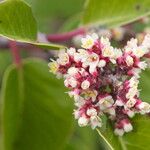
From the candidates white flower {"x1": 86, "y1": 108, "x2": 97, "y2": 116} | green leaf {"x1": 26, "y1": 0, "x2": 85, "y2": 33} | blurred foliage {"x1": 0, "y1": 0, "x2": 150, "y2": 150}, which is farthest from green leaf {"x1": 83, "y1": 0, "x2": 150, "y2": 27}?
green leaf {"x1": 26, "y1": 0, "x2": 85, "y2": 33}

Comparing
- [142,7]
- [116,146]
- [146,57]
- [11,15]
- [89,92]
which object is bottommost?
[116,146]

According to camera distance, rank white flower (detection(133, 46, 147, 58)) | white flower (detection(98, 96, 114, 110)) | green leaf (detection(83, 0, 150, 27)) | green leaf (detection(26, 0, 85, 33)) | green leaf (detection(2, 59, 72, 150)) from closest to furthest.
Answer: white flower (detection(98, 96, 114, 110)) < white flower (detection(133, 46, 147, 58)) < green leaf (detection(83, 0, 150, 27)) < green leaf (detection(2, 59, 72, 150)) < green leaf (detection(26, 0, 85, 33))

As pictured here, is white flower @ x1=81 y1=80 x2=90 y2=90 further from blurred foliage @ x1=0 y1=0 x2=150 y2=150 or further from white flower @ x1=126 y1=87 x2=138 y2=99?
blurred foliage @ x1=0 y1=0 x2=150 y2=150

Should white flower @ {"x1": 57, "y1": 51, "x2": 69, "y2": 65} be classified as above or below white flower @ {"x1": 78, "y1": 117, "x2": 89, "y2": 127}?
above

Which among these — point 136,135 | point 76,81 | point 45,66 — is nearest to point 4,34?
point 76,81

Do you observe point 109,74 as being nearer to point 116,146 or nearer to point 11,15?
point 116,146

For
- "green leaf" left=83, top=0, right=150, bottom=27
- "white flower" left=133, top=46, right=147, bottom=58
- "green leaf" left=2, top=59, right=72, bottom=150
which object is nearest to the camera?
"white flower" left=133, top=46, right=147, bottom=58
